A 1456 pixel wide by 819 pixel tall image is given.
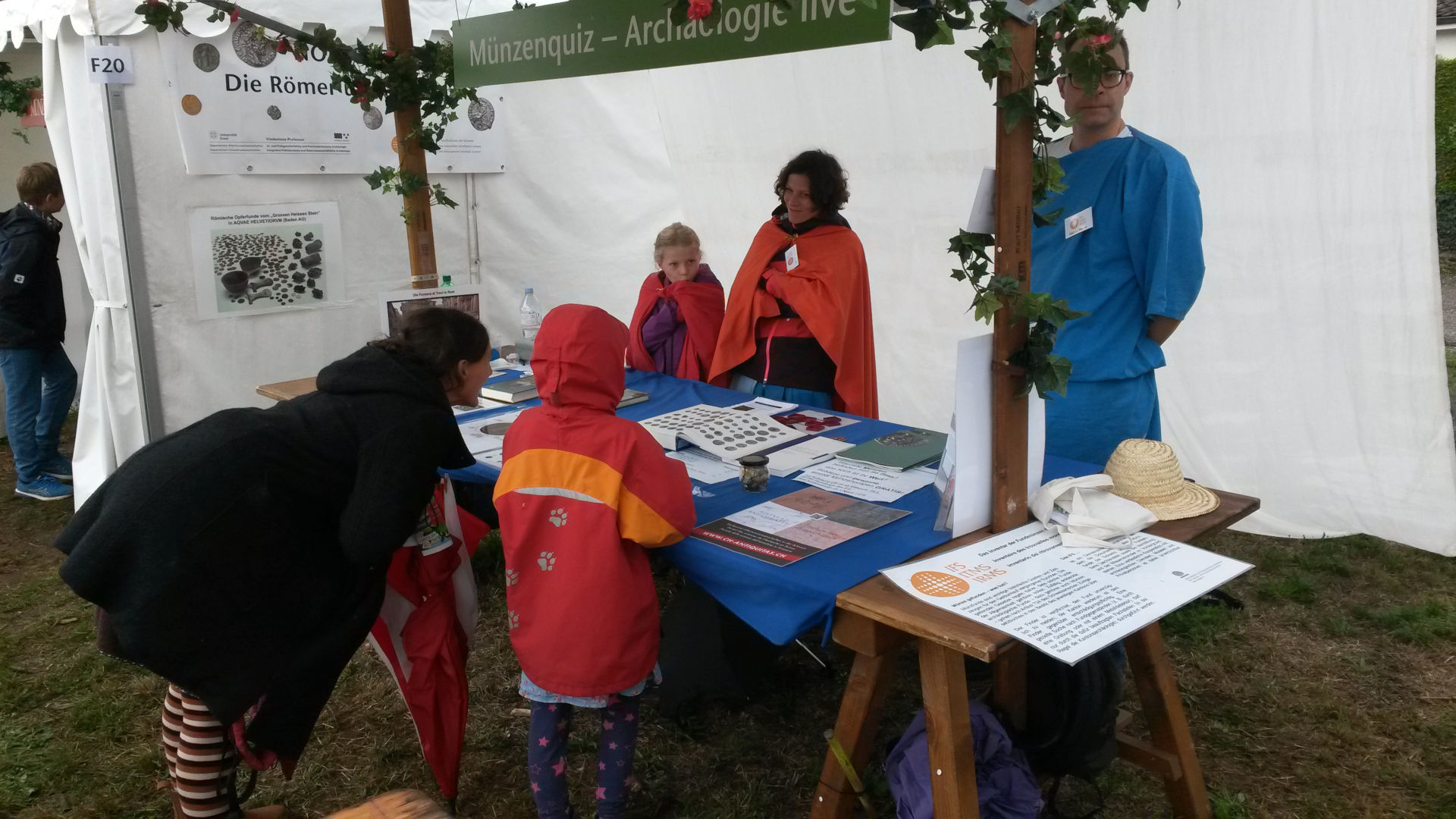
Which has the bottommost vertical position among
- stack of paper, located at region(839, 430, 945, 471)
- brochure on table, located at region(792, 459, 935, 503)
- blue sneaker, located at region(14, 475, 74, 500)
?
blue sneaker, located at region(14, 475, 74, 500)

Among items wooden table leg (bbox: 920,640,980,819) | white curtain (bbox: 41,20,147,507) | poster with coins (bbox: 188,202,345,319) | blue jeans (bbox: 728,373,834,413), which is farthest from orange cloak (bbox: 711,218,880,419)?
white curtain (bbox: 41,20,147,507)

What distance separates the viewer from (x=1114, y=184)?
7.84ft

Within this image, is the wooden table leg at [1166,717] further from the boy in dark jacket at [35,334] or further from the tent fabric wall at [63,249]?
the tent fabric wall at [63,249]

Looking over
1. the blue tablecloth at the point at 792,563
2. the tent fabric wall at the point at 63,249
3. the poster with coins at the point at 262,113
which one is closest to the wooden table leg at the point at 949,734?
the blue tablecloth at the point at 792,563

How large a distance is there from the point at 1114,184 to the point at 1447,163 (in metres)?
12.4

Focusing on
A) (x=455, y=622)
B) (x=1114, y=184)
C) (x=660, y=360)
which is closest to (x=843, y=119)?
(x=660, y=360)

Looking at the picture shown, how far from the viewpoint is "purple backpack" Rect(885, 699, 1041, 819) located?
1.91 m

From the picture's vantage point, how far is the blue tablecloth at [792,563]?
70.4 inches

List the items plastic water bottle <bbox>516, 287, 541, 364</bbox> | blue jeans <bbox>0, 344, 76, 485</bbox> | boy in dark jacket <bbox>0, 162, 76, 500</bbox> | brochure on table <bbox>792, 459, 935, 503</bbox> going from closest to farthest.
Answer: brochure on table <bbox>792, 459, 935, 503</bbox> → plastic water bottle <bbox>516, 287, 541, 364</bbox> → boy in dark jacket <bbox>0, 162, 76, 500</bbox> → blue jeans <bbox>0, 344, 76, 485</bbox>

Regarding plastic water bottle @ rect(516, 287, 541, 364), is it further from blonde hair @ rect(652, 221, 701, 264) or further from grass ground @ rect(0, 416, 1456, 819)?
grass ground @ rect(0, 416, 1456, 819)

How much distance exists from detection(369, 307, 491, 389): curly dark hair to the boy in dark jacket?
141 inches

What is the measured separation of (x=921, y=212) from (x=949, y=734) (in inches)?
126

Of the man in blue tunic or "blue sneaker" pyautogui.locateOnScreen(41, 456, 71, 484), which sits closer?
the man in blue tunic

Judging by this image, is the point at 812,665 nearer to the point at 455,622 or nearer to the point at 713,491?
the point at 713,491
